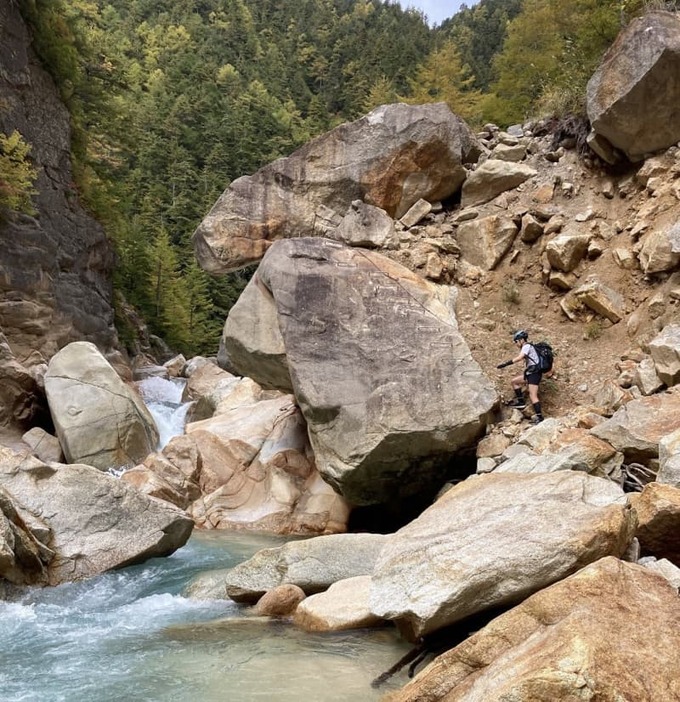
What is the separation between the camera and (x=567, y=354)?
12766 mm

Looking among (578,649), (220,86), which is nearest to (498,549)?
(578,649)

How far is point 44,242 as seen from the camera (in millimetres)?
23578

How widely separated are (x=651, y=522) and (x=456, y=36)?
84.0m

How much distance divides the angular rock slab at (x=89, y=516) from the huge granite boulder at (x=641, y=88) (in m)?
12.0

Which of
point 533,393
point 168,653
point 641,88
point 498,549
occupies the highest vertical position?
point 641,88

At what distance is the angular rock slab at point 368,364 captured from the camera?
11.8m

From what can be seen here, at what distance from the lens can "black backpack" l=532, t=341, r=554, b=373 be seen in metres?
11.9

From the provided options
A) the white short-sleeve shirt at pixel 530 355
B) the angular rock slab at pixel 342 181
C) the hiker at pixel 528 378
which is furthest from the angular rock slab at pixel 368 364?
the angular rock slab at pixel 342 181

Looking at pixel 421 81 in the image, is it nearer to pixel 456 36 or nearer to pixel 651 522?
pixel 651 522

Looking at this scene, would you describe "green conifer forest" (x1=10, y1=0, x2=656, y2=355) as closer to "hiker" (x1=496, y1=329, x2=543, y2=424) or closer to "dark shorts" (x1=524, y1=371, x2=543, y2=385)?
"hiker" (x1=496, y1=329, x2=543, y2=424)

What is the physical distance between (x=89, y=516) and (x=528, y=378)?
8001mm

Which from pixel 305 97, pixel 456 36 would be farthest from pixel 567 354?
pixel 456 36

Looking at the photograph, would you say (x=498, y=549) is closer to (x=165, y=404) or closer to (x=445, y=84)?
(x=165, y=404)

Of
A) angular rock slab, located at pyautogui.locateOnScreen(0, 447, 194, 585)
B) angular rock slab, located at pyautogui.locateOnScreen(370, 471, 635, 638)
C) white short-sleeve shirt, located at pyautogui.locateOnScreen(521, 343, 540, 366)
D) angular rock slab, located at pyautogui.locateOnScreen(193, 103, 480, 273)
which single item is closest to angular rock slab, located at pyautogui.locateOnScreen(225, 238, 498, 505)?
white short-sleeve shirt, located at pyautogui.locateOnScreen(521, 343, 540, 366)
